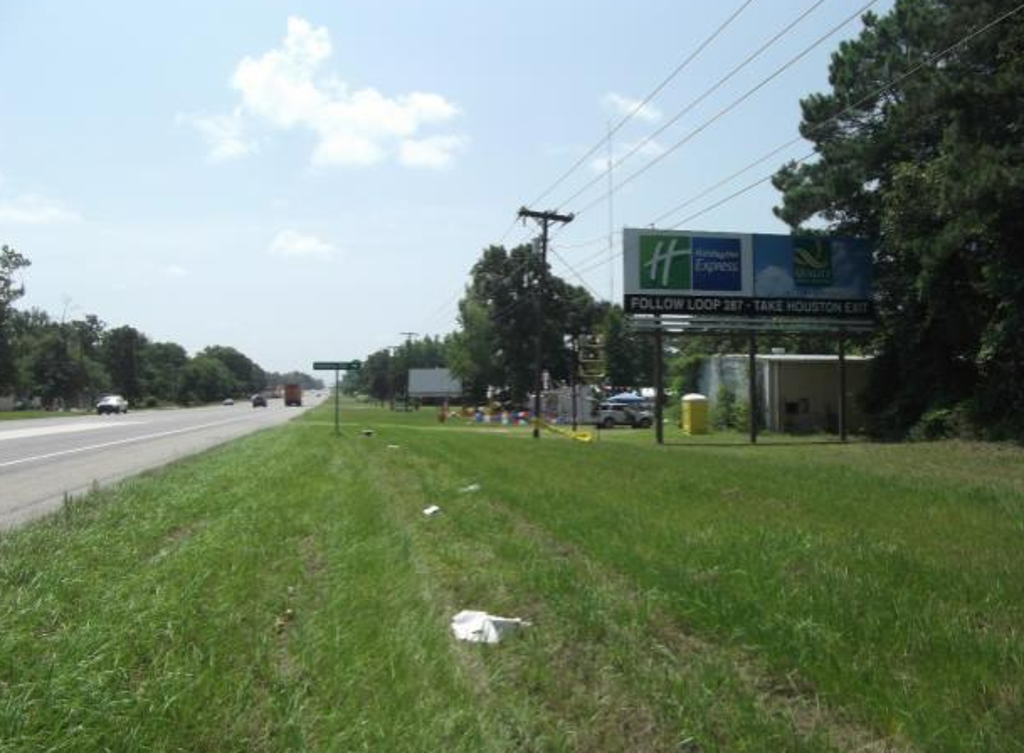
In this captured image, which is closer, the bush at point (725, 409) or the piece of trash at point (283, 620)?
the piece of trash at point (283, 620)

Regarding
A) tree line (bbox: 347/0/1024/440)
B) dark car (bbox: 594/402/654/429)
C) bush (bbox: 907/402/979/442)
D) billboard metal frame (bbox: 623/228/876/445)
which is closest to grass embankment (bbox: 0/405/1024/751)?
tree line (bbox: 347/0/1024/440)

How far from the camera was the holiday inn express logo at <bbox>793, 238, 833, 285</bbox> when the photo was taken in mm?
34938

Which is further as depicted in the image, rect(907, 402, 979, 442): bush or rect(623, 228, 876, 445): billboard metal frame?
rect(623, 228, 876, 445): billboard metal frame

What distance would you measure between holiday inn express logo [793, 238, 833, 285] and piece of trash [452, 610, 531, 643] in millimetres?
30958

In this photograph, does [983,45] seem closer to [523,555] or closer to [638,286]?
[638,286]

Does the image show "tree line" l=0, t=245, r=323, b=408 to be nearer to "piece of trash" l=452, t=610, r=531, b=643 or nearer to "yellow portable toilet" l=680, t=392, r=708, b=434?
"yellow portable toilet" l=680, t=392, r=708, b=434

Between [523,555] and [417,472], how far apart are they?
10033mm

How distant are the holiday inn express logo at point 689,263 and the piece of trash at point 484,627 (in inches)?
1082

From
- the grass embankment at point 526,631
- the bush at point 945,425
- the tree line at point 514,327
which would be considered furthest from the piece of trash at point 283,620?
the tree line at point 514,327

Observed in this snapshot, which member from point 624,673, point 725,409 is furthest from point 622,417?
point 624,673

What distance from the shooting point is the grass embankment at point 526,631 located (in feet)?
14.2

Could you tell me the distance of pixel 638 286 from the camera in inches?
1298

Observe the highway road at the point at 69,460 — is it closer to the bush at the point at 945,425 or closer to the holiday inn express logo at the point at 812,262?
the holiday inn express logo at the point at 812,262

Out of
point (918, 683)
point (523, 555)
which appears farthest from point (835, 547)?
point (918, 683)
